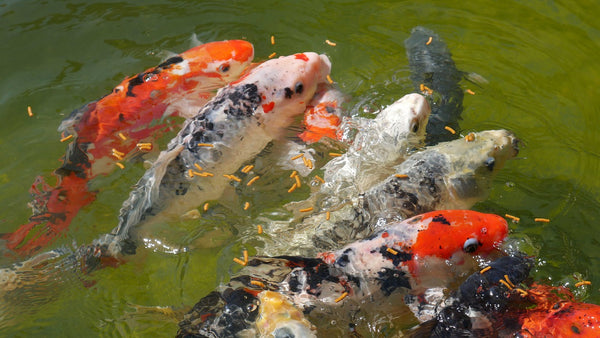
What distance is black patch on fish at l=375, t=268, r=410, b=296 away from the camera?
403 cm

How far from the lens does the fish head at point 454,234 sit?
401 cm

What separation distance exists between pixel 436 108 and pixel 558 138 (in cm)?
141

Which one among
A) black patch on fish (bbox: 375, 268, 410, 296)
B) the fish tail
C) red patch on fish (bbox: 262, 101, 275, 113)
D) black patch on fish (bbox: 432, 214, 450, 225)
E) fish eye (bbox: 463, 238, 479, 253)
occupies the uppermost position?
red patch on fish (bbox: 262, 101, 275, 113)

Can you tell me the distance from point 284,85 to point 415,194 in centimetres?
180

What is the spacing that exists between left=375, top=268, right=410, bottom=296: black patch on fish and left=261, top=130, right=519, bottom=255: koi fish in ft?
2.31

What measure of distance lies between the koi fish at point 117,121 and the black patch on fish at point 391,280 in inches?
110

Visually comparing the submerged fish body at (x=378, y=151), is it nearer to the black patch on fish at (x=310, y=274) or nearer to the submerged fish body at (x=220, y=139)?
the submerged fish body at (x=220, y=139)

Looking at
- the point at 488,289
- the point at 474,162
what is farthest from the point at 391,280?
the point at 474,162

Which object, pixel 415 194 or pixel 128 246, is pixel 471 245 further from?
pixel 128 246

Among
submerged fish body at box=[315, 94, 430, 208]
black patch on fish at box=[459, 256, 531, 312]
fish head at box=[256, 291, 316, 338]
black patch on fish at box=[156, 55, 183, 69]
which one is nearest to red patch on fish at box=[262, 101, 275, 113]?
submerged fish body at box=[315, 94, 430, 208]

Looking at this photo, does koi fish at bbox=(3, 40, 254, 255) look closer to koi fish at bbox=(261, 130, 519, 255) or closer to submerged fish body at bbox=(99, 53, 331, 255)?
submerged fish body at bbox=(99, 53, 331, 255)

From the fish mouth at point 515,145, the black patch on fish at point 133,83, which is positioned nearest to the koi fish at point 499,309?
the fish mouth at point 515,145

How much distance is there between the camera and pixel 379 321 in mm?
4203

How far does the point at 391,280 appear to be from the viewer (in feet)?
13.3
